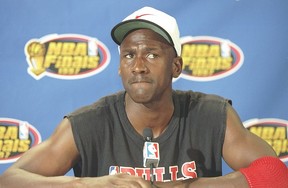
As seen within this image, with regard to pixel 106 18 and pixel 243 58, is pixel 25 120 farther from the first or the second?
pixel 243 58

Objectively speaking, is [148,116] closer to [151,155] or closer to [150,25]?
[150,25]

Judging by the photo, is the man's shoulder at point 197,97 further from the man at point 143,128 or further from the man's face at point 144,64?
the man's face at point 144,64

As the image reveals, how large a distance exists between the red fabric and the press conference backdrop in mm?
1044

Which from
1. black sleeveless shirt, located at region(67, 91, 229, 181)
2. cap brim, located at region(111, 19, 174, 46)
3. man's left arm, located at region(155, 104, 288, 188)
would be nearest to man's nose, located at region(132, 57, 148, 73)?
cap brim, located at region(111, 19, 174, 46)

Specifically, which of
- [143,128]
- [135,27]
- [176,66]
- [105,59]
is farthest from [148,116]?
[105,59]

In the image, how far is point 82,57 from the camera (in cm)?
256

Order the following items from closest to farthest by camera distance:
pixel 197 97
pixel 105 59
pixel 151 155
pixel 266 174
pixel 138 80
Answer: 1. pixel 151 155
2. pixel 266 174
3. pixel 138 80
4. pixel 197 97
5. pixel 105 59

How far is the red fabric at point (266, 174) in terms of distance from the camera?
1.52m

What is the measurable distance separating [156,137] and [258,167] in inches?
14.7

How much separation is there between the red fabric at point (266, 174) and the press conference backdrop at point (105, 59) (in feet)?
3.42

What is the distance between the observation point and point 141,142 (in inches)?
69.1

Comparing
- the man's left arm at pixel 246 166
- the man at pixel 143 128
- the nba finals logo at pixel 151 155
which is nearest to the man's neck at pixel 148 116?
the man at pixel 143 128

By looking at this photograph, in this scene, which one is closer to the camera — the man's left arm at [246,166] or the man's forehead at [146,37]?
the man's left arm at [246,166]

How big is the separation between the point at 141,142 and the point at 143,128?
5 cm
